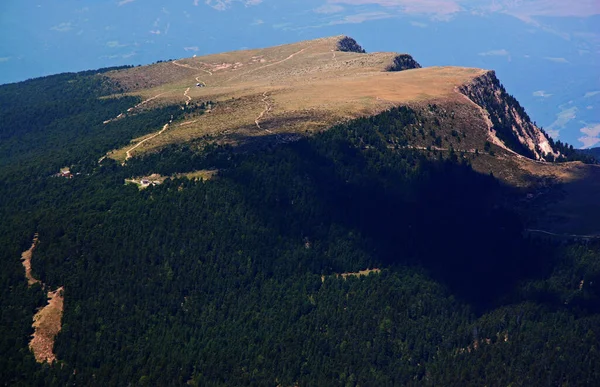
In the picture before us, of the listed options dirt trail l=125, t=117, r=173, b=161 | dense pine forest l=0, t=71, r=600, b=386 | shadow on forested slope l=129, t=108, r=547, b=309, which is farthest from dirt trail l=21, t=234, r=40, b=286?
dirt trail l=125, t=117, r=173, b=161

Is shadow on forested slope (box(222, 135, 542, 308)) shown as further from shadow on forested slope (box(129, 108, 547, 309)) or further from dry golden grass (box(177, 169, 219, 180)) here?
dry golden grass (box(177, 169, 219, 180))

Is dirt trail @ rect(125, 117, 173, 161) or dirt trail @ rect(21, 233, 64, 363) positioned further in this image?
dirt trail @ rect(125, 117, 173, 161)

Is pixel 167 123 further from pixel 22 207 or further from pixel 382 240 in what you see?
pixel 382 240

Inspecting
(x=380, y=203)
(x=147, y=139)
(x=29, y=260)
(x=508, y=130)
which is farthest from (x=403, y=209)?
(x=29, y=260)

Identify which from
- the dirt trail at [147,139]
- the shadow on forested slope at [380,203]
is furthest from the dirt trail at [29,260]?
the dirt trail at [147,139]

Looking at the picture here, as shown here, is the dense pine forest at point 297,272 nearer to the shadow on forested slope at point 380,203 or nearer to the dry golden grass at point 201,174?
the shadow on forested slope at point 380,203

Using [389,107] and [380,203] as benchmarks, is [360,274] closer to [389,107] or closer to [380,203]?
[380,203]

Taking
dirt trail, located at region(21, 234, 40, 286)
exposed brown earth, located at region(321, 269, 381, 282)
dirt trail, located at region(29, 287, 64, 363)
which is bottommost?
exposed brown earth, located at region(321, 269, 381, 282)

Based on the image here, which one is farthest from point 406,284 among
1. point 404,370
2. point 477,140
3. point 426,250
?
point 477,140
